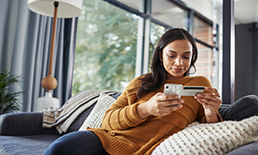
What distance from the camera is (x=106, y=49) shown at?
3.88 m

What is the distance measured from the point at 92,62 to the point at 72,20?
110 centimetres

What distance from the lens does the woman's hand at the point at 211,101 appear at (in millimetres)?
894

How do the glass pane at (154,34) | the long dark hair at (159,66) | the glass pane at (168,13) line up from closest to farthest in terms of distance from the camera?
the long dark hair at (159,66) → the glass pane at (154,34) → the glass pane at (168,13)

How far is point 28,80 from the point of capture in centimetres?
243

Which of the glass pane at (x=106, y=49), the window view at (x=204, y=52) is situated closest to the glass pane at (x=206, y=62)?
the window view at (x=204, y=52)

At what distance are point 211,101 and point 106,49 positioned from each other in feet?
10.2

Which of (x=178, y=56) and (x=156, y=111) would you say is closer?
(x=156, y=111)

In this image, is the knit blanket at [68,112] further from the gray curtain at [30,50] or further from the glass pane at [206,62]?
the glass pane at [206,62]

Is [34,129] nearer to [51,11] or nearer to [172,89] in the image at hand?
[51,11]

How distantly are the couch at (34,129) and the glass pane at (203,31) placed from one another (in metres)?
3.04

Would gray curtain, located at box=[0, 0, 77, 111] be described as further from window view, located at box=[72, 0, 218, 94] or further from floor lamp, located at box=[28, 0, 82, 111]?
window view, located at box=[72, 0, 218, 94]

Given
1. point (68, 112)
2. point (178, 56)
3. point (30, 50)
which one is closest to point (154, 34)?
point (30, 50)

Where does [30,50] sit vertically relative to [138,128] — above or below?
above

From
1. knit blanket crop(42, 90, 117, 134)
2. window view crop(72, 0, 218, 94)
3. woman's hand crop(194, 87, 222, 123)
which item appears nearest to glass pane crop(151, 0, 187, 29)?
window view crop(72, 0, 218, 94)
